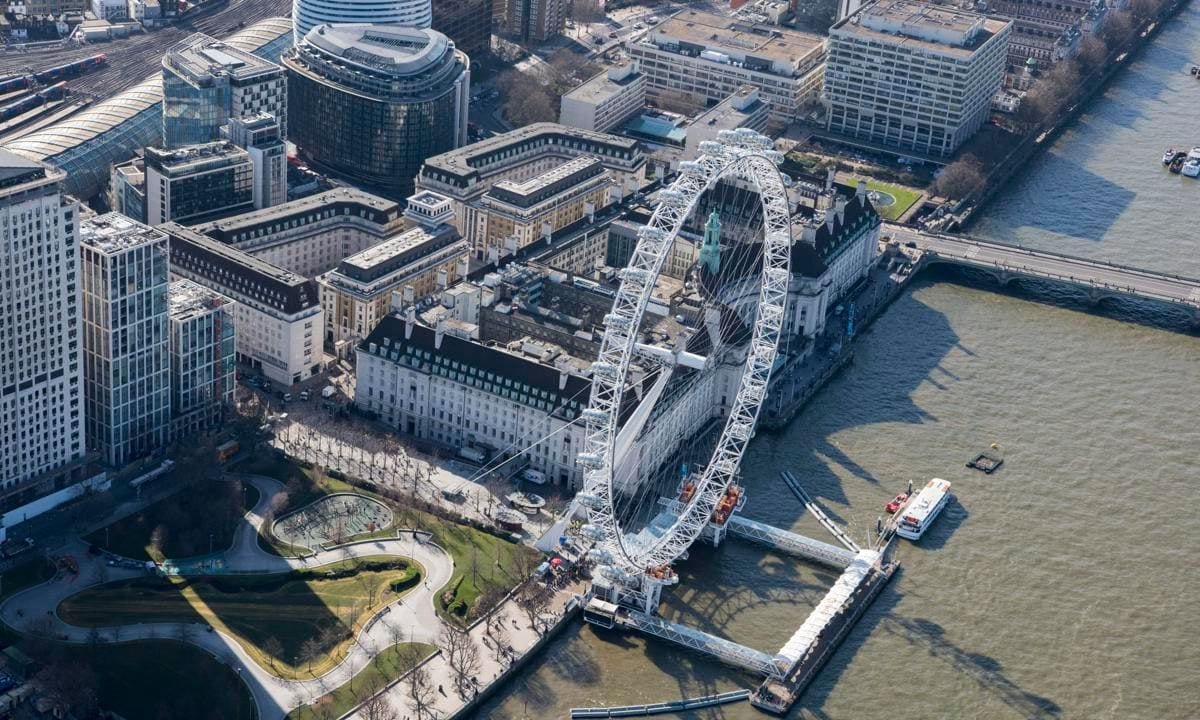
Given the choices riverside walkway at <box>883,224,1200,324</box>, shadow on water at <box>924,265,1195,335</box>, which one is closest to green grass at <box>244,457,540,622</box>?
shadow on water at <box>924,265,1195,335</box>

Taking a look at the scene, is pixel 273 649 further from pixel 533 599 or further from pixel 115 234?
pixel 115 234

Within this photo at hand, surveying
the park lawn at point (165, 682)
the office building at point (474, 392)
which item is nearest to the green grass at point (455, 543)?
the office building at point (474, 392)

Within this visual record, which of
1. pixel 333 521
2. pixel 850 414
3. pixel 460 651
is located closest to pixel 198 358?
pixel 333 521

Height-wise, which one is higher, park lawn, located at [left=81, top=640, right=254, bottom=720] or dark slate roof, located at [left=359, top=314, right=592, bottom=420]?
dark slate roof, located at [left=359, top=314, right=592, bottom=420]

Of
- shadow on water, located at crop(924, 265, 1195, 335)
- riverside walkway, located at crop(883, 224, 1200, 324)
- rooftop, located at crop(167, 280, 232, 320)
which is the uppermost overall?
rooftop, located at crop(167, 280, 232, 320)

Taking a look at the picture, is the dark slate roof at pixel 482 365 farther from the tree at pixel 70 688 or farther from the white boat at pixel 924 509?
the tree at pixel 70 688

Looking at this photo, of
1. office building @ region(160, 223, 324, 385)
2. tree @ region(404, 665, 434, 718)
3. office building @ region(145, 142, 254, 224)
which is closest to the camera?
tree @ region(404, 665, 434, 718)

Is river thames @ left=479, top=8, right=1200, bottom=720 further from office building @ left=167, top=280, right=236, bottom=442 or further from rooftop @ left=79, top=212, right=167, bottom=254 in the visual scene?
rooftop @ left=79, top=212, right=167, bottom=254

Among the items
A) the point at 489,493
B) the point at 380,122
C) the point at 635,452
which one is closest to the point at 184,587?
the point at 489,493
